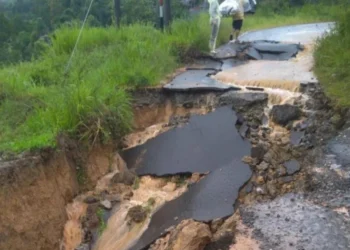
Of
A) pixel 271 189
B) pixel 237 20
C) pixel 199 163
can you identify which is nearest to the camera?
pixel 271 189

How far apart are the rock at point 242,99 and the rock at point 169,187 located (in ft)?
5.61

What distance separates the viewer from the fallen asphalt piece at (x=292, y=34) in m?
11.5

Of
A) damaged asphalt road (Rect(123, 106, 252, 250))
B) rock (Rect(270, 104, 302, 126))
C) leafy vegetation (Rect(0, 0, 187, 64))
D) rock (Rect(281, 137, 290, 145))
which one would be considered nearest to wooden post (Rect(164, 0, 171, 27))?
leafy vegetation (Rect(0, 0, 187, 64))

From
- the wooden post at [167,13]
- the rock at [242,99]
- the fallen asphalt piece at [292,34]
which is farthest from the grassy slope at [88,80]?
the rock at [242,99]

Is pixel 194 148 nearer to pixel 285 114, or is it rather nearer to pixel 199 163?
pixel 199 163

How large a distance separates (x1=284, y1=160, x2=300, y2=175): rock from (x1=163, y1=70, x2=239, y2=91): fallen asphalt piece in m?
2.13

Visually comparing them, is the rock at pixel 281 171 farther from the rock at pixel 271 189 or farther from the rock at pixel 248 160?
the rock at pixel 248 160

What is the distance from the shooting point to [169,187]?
20.2ft

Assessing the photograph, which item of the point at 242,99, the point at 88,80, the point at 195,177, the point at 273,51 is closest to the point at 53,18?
the point at 273,51

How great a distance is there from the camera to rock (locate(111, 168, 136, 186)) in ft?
21.0

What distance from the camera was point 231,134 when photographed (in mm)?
6598

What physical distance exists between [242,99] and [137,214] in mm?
2628

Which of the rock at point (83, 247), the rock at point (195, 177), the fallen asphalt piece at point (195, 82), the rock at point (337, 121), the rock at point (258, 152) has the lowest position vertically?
the rock at point (83, 247)

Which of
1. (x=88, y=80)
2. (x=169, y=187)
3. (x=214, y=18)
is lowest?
(x=169, y=187)
